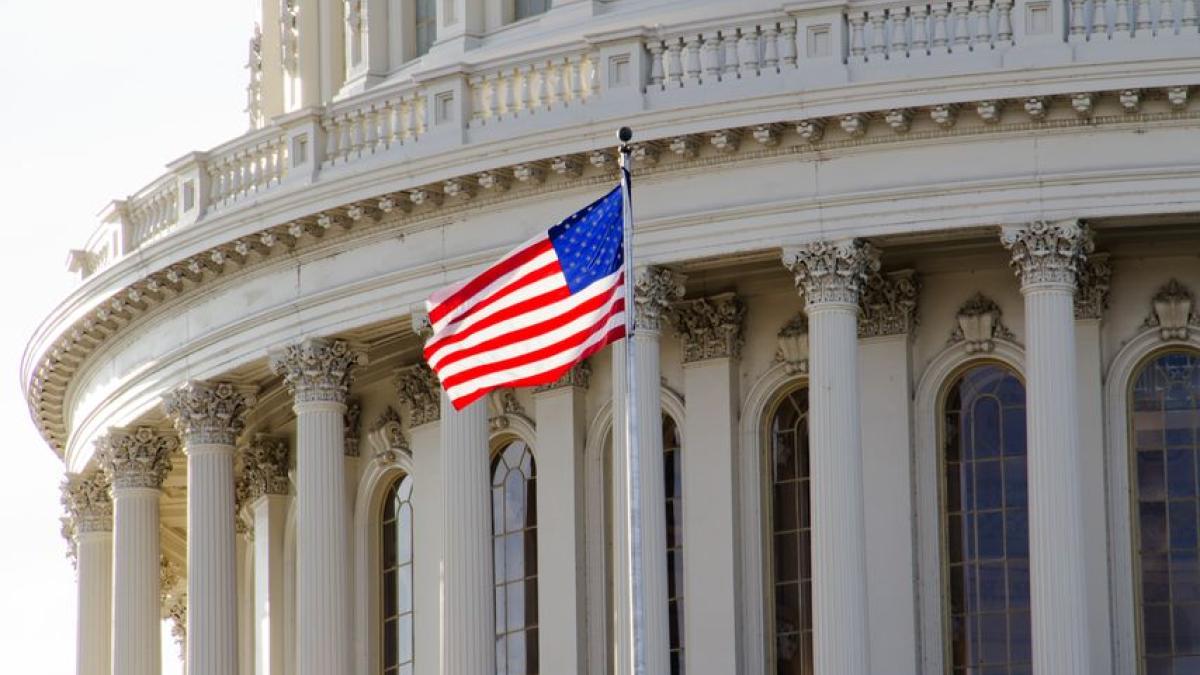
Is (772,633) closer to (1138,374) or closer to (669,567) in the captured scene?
(669,567)

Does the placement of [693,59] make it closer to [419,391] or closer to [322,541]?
[419,391]

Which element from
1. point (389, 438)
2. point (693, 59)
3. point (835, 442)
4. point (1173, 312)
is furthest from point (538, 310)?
point (389, 438)

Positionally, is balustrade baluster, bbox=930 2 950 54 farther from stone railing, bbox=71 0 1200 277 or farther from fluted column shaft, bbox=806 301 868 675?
fluted column shaft, bbox=806 301 868 675

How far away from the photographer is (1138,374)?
56.2m

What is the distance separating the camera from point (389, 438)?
6241 centimetres

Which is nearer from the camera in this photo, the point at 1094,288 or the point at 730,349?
the point at 1094,288

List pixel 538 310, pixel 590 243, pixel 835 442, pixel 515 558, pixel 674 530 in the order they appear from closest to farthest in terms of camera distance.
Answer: pixel 590 243, pixel 538 310, pixel 835 442, pixel 674 530, pixel 515 558

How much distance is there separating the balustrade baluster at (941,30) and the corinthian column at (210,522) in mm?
12307

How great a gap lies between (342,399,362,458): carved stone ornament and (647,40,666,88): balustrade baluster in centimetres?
844

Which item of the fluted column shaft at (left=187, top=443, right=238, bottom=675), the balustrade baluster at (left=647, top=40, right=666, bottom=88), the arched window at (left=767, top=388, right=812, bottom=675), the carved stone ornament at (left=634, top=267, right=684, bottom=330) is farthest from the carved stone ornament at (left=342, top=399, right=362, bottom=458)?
the balustrade baluster at (left=647, top=40, right=666, bottom=88)

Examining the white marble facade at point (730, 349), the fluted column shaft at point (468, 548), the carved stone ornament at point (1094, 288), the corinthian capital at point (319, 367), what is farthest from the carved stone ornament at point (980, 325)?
the corinthian capital at point (319, 367)

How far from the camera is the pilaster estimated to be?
5747 cm

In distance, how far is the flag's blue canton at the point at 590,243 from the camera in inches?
1866

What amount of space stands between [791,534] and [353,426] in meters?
8.06
